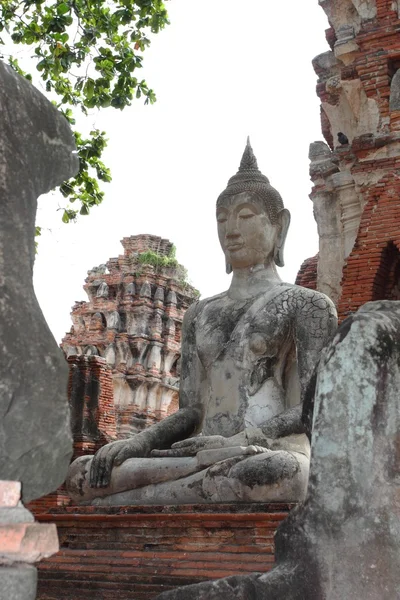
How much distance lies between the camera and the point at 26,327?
1.67 meters

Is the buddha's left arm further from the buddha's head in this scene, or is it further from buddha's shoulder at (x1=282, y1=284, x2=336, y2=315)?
the buddha's head

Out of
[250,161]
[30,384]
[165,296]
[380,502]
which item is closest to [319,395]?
[380,502]

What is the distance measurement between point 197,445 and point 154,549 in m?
0.85

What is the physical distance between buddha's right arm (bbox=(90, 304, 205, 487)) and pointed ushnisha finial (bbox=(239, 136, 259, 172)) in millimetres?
1216

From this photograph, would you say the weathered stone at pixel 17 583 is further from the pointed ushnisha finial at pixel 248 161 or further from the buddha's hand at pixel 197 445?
the pointed ushnisha finial at pixel 248 161

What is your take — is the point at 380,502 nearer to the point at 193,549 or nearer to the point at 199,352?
the point at 193,549

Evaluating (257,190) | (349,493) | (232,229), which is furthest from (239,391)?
(349,493)

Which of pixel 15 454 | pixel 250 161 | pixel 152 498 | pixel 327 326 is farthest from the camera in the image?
pixel 250 161

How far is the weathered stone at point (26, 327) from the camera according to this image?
1612 millimetres

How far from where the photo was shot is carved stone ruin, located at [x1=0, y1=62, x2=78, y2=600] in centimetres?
154

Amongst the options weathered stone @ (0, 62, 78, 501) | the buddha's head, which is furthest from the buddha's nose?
weathered stone @ (0, 62, 78, 501)

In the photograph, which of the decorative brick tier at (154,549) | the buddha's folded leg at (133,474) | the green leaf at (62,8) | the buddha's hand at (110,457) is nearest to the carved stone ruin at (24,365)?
the decorative brick tier at (154,549)

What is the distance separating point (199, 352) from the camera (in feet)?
19.9

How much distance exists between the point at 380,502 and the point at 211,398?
145 inches
